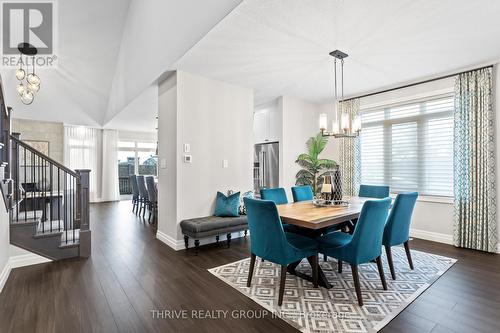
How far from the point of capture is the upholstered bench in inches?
138

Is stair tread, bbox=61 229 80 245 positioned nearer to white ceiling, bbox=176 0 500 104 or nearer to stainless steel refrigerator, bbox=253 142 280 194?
white ceiling, bbox=176 0 500 104

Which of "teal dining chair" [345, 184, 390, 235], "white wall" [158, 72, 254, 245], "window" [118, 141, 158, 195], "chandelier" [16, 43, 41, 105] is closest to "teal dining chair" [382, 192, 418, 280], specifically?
"teal dining chair" [345, 184, 390, 235]

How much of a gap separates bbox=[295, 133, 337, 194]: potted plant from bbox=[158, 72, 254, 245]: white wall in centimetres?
141

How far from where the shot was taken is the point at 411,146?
4.54 m

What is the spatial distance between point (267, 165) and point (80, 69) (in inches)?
208

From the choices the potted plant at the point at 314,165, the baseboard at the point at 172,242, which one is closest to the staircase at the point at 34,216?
the baseboard at the point at 172,242

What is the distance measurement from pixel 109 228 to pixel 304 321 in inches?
174

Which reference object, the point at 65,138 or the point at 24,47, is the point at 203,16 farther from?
the point at 65,138

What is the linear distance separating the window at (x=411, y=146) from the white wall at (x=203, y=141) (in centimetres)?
253

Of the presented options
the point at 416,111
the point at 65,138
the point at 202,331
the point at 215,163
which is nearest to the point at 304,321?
the point at 202,331

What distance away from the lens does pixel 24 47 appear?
5078 millimetres

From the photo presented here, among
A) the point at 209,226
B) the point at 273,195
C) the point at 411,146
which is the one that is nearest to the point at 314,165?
the point at 411,146

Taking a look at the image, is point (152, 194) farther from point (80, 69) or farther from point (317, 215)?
point (317, 215)

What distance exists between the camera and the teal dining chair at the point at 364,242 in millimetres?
2209
